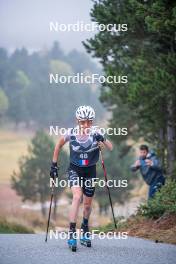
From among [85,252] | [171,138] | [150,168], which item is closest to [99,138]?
[85,252]

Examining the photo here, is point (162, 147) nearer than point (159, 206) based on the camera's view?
No

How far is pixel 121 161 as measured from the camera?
68500mm

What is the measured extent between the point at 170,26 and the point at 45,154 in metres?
59.0

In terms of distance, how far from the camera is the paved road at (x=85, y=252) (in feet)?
28.3

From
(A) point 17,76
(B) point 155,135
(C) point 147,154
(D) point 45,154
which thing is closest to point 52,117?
(A) point 17,76

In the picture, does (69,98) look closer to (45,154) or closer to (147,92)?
(45,154)

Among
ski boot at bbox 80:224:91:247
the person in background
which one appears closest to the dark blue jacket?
the person in background

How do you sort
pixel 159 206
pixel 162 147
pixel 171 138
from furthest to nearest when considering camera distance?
pixel 162 147, pixel 171 138, pixel 159 206

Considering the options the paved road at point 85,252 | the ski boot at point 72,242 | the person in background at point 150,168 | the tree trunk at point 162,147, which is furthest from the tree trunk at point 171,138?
the ski boot at point 72,242

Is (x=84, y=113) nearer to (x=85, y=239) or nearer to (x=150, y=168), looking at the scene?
(x=85, y=239)

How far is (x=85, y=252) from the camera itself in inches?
373

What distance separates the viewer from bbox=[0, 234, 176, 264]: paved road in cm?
864

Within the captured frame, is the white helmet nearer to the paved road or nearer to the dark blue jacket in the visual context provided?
the paved road

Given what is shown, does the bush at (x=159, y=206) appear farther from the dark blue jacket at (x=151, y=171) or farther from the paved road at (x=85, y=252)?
the dark blue jacket at (x=151, y=171)
